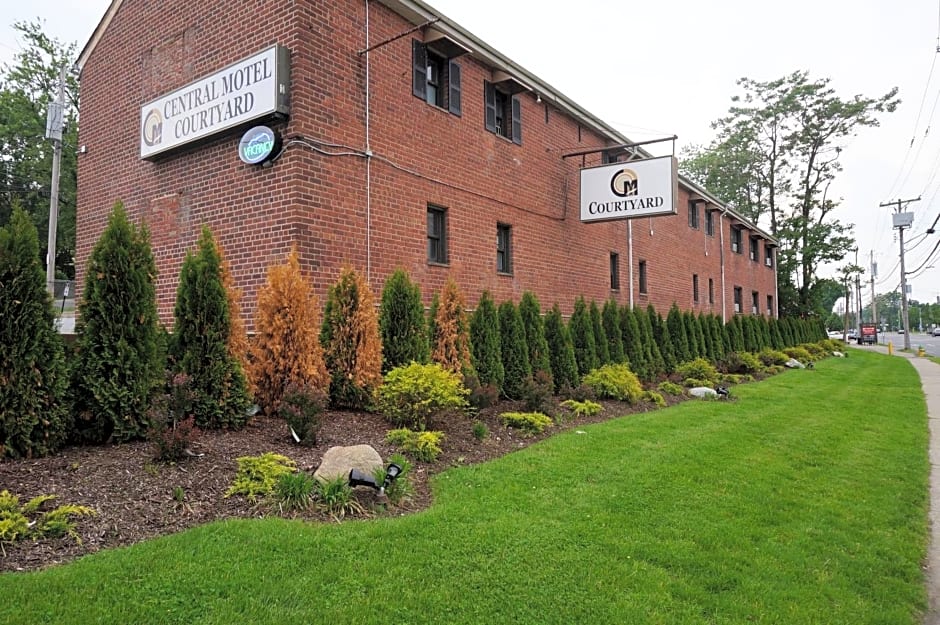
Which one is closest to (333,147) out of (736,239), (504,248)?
(504,248)

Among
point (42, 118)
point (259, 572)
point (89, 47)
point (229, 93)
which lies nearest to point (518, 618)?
point (259, 572)

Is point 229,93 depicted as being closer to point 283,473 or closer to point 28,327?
point 28,327

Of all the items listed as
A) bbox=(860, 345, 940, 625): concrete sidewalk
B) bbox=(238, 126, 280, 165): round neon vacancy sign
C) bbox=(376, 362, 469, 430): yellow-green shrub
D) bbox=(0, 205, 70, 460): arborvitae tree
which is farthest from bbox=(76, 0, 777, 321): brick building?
bbox=(860, 345, 940, 625): concrete sidewalk

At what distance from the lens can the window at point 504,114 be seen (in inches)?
472

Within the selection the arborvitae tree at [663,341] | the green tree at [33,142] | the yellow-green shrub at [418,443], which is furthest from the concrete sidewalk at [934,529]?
the green tree at [33,142]

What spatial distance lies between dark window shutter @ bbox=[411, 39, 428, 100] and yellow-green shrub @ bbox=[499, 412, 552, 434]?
570 cm

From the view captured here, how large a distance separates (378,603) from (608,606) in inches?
44.0

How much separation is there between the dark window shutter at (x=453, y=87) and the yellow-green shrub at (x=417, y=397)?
6.04m

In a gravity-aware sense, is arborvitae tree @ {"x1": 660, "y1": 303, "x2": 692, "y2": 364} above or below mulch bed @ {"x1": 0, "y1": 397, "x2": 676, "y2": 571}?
above

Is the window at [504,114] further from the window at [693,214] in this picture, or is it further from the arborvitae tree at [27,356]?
the window at [693,214]

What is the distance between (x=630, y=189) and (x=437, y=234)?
16.1 feet

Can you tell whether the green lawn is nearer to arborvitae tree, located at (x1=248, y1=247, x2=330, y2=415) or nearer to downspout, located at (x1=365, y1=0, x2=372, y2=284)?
arborvitae tree, located at (x1=248, y1=247, x2=330, y2=415)

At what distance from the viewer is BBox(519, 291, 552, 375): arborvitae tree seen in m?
9.77

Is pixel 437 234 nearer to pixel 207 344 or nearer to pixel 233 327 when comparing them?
pixel 233 327
